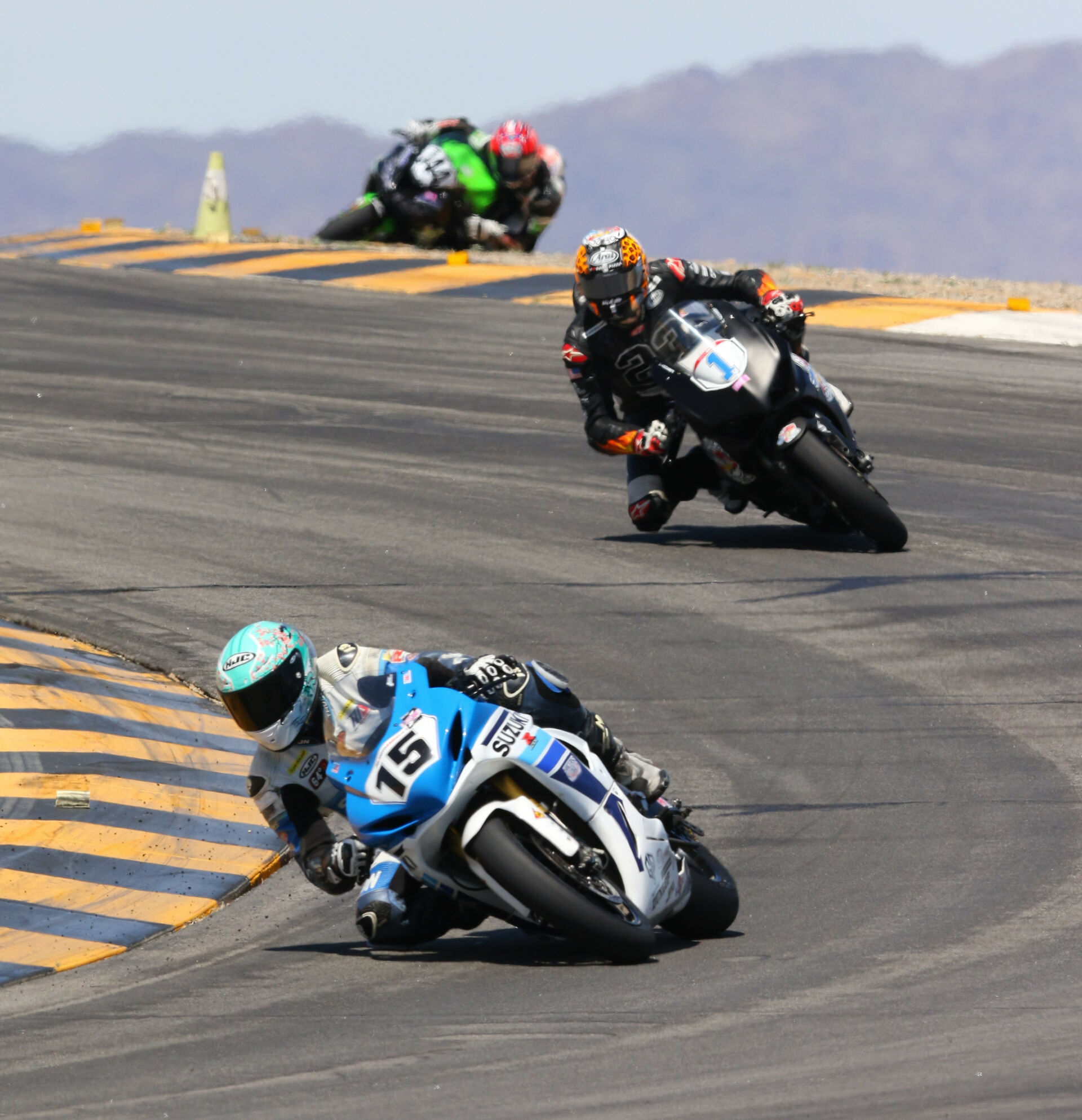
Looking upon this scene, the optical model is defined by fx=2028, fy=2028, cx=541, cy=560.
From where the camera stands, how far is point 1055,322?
19.0m

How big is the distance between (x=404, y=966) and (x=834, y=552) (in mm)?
6120

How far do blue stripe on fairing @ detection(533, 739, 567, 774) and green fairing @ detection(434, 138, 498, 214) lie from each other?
69.4 ft

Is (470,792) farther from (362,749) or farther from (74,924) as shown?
(74,924)

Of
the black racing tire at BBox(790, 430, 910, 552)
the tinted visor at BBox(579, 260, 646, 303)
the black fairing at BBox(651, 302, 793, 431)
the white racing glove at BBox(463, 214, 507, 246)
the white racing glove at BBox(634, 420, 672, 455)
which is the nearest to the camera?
the black racing tire at BBox(790, 430, 910, 552)

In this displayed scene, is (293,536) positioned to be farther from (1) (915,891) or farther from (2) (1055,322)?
(2) (1055,322)

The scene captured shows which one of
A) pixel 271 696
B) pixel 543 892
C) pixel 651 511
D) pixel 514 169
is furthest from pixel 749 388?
pixel 514 169

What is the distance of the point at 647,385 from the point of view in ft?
38.8

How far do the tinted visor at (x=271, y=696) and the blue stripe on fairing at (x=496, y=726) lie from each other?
553 millimetres

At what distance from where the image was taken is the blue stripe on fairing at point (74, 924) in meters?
6.71

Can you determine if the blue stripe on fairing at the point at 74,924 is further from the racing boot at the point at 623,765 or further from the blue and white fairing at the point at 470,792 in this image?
the racing boot at the point at 623,765

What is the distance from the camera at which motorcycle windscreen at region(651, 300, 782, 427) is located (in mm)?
11195

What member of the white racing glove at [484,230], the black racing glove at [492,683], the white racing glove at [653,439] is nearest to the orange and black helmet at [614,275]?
the white racing glove at [653,439]

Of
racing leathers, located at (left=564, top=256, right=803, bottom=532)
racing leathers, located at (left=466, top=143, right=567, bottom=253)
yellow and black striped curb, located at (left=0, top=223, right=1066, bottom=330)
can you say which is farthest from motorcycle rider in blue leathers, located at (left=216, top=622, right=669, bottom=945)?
racing leathers, located at (left=466, top=143, right=567, bottom=253)

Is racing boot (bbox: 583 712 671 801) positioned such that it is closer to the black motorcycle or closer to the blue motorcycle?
the blue motorcycle
